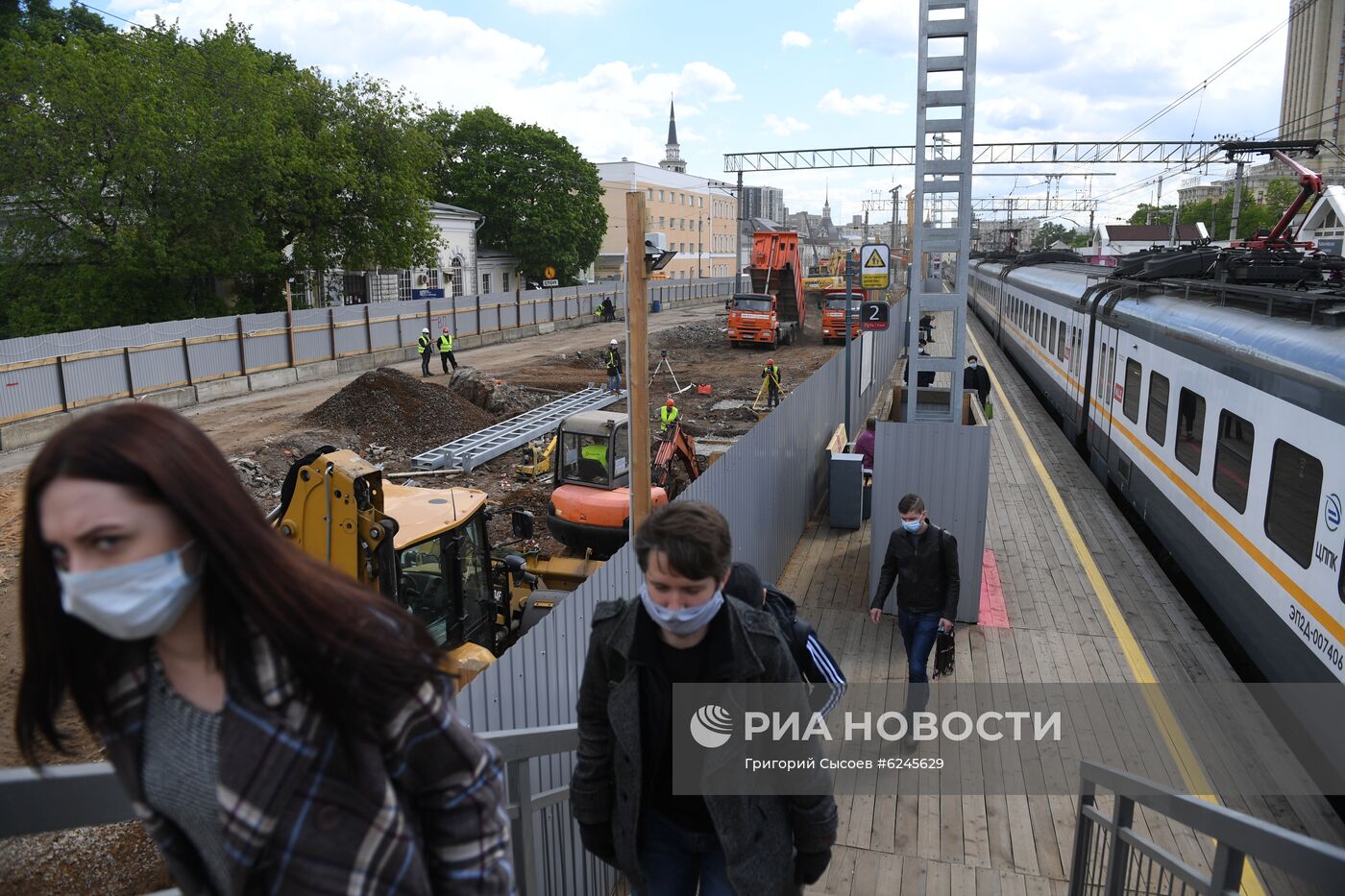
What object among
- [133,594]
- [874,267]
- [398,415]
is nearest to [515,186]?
[398,415]

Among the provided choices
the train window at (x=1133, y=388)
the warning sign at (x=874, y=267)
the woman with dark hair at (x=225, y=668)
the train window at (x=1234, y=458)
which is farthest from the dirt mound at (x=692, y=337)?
the woman with dark hair at (x=225, y=668)

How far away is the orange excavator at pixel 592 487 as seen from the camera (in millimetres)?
10445

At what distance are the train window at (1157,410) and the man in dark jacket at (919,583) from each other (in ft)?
16.3

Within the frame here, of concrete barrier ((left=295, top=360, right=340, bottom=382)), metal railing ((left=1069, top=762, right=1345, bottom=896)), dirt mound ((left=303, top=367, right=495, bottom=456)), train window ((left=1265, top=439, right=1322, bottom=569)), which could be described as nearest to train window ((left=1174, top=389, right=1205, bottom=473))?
train window ((left=1265, top=439, right=1322, bottom=569))

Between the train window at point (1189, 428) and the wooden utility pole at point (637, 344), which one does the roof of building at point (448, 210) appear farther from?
the wooden utility pole at point (637, 344)

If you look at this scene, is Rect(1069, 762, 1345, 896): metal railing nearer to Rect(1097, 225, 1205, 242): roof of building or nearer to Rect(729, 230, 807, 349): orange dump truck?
Rect(729, 230, 807, 349): orange dump truck

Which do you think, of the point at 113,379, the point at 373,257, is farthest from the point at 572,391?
the point at 373,257

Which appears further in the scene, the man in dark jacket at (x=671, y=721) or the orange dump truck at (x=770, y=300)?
the orange dump truck at (x=770, y=300)

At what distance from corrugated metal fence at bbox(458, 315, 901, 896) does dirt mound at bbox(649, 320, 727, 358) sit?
22831 millimetres

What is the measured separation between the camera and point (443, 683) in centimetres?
151

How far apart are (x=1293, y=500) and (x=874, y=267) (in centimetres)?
1012

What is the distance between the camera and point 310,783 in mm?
1386

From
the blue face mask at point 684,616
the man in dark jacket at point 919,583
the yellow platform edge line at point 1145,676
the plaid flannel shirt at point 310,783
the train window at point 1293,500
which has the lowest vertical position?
the yellow platform edge line at point 1145,676

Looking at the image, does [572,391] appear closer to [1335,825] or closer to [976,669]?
[976,669]
